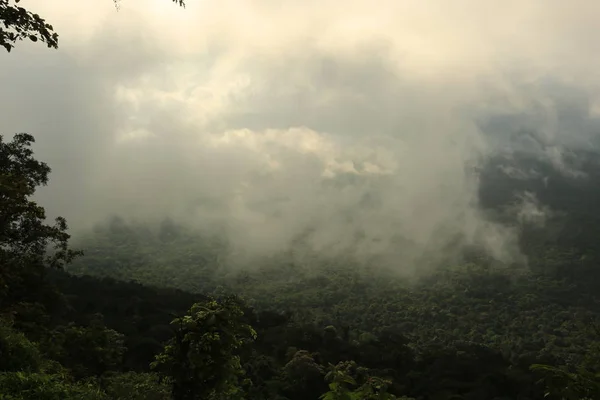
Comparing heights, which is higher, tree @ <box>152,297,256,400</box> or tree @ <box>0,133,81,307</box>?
tree @ <box>0,133,81,307</box>

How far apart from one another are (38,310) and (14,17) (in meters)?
28.7

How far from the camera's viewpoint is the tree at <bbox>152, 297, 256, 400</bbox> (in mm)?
16328

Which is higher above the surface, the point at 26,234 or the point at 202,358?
the point at 26,234

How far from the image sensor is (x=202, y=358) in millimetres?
16172

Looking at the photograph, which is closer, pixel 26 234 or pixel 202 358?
pixel 202 358

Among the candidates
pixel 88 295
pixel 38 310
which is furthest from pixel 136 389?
pixel 88 295

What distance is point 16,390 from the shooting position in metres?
12.7

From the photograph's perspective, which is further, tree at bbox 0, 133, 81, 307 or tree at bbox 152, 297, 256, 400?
tree at bbox 0, 133, 81, 307

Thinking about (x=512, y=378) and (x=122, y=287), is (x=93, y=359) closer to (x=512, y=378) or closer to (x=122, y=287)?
(x=512, y=378)

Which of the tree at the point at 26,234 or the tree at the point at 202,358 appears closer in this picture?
the tree at the point at 202,358

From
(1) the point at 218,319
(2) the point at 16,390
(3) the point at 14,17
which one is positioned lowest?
(2) the point at 16,390

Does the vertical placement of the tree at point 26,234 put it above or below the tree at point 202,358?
above

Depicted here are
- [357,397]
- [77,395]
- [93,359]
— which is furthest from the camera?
[93,359]

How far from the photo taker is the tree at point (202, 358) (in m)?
16.3
